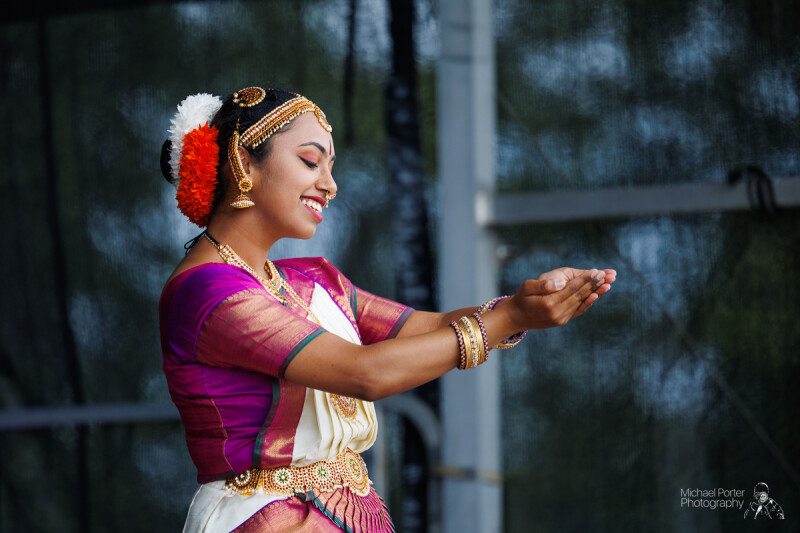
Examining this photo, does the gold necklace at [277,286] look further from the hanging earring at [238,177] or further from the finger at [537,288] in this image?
the finger at [537,288]

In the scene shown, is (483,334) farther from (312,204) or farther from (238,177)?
(238,177)

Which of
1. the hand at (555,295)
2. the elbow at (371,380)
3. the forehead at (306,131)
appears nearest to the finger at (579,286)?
the hand at (555,295)

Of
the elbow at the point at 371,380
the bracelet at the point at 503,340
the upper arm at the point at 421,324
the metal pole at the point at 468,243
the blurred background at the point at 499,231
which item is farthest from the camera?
the metal pole at the point at 468,243

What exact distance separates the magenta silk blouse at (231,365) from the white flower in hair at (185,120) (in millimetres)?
268

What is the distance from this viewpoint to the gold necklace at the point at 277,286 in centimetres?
158

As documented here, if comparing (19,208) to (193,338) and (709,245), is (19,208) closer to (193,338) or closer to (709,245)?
(193,338)

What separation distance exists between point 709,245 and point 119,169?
85.1 inches

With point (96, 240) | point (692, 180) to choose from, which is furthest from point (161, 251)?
point (692, 180)

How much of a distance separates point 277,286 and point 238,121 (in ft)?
1.04

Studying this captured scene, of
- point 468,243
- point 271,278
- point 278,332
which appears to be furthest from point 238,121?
point 468,243

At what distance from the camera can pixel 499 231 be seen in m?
3.16

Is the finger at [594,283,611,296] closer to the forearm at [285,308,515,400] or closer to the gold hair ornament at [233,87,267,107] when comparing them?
the forearm at [285,308,515,400]

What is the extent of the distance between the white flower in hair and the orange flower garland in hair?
19mm

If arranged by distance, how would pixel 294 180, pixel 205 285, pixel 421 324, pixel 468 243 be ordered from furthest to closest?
pixel 468 243, pixel 421 324, pixel 294 180, pixel 205 285
